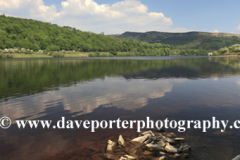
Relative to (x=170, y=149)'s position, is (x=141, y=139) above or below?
above

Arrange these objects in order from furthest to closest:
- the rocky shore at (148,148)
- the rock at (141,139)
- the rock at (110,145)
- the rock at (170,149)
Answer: the rock at (141,139) < the rock at (110,145) < the rock at (170,149) < the rocky shore at (148,148)

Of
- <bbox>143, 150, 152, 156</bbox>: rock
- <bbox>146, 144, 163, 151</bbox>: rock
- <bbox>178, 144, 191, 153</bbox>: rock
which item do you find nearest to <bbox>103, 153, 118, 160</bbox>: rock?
<bbox>143, 150, 152, 156</bbox>: rock

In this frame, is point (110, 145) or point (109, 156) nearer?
point (109, 156)

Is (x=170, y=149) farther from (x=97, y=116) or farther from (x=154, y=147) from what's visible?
(x=97, y=116)

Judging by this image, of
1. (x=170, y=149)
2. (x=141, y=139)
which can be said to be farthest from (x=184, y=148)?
(x=141, y=139)

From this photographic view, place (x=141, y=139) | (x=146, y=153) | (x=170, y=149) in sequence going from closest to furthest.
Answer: (x=146, y=153), (x=170, y=149), (x=141, y=139)

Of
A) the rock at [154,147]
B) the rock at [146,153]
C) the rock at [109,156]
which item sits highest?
the rock at [154,147]

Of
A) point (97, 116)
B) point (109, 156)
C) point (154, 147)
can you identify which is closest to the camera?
point (109, 156)

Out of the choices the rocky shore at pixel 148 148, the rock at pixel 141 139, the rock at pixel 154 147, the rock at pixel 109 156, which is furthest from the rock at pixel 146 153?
the rock at pixel 109 156

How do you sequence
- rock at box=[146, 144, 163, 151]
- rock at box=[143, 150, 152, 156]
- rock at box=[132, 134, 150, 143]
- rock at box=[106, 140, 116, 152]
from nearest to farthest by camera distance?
1. rock at box=[143, 150, 152, 156]
2. rock at box=[106, 140, 116, 152]
3. rock at box=[146, 144, 163, 151]
4. rock at box=[132, 134, 150, 143]

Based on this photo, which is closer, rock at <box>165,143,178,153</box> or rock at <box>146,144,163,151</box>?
rock at <box>165,143,178,153</box>

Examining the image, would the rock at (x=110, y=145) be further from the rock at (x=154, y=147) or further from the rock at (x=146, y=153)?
the rock at (x=154, y=147)

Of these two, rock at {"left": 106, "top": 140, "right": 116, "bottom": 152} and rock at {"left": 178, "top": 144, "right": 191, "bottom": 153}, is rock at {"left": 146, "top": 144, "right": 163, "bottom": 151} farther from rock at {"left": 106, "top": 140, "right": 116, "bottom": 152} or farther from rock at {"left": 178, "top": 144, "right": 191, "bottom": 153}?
rock at {"left": 106, "top": 140, "right": 116, "bottom": 152}

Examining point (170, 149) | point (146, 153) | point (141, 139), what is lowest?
point (146, 153)
